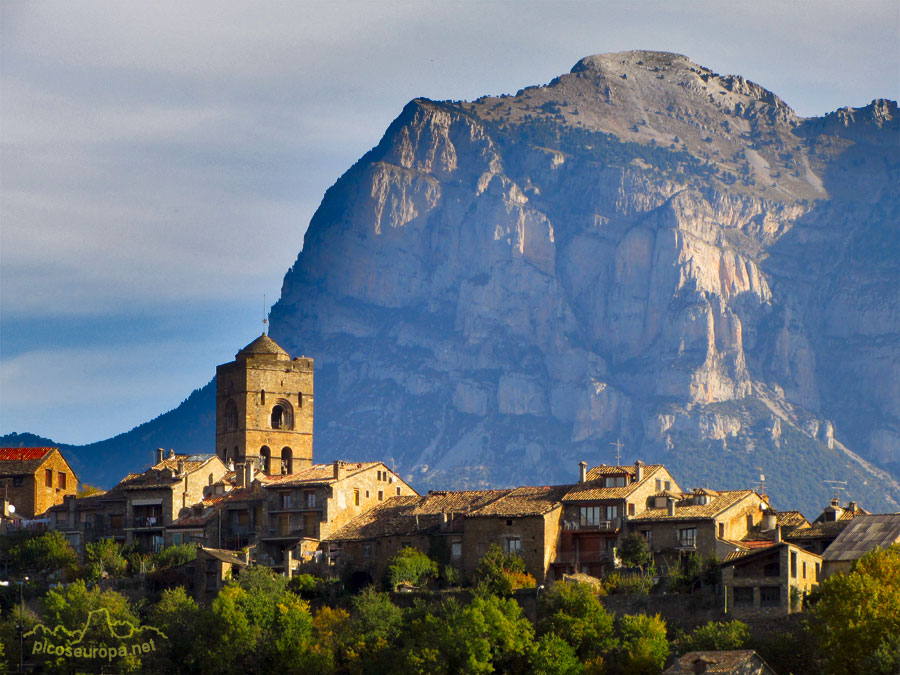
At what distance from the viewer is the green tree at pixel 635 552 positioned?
108 meters

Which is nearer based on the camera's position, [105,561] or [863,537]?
[863,537]

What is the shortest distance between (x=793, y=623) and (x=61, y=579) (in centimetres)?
5003

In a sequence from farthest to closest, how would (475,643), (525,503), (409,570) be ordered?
(525,503), (409,570), (475,643)

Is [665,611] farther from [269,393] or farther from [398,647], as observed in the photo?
[269,393]

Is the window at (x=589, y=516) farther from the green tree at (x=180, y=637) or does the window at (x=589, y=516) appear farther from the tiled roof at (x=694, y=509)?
the green tree at (x=180, y=637)

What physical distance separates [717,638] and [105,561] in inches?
1750

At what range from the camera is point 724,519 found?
10862 centimetres

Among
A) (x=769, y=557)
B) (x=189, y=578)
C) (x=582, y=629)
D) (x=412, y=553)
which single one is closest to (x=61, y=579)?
(x=189, y=578)

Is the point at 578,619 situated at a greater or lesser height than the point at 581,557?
lesser

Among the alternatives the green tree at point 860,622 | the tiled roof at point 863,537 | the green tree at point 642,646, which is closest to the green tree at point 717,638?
the green tree at point 642,646

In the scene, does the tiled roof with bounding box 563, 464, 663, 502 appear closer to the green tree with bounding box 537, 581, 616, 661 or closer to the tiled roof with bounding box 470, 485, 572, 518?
the tiled roof with bounding box 470, 485, 572, 518

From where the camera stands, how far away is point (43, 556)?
123 m

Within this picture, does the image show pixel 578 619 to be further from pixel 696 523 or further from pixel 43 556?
pixel 43 556

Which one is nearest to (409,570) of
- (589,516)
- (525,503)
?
(525,503)
